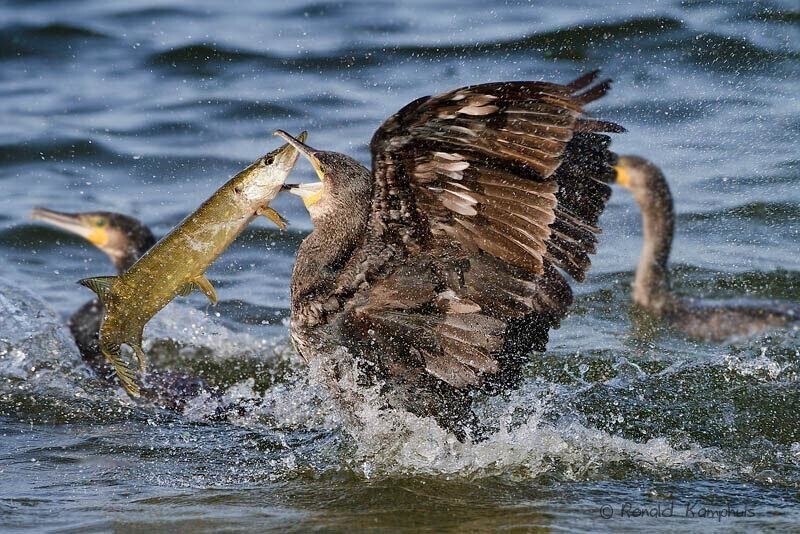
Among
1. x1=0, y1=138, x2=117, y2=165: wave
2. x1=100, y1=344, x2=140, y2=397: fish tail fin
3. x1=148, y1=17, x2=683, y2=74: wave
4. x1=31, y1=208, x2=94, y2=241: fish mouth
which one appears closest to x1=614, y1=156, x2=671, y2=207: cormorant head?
x1=148, y1=17, x2=683, y2=74: wave

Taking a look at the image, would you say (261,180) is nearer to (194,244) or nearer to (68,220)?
(194,244)

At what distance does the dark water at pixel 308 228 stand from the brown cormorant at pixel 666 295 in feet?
0.57

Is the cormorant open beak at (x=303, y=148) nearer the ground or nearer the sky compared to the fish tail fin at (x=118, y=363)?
nearer the sky

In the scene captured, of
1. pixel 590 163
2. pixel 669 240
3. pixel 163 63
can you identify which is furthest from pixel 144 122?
pixel 590 163

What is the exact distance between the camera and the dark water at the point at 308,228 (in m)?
4.47

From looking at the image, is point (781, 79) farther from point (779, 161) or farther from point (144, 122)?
point (144, 122)

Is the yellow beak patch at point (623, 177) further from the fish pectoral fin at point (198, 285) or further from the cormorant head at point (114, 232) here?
the fish pectoral fin at point (198, 285)

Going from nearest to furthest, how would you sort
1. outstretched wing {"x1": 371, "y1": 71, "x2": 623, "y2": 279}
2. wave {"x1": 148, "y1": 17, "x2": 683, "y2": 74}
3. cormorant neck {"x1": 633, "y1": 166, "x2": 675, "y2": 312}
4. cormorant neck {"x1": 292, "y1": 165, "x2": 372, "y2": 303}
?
outstretched wing {"x1": 371, "y1": 71, "x2": 623, "y2": 279} → cormorant neck {"x1": 292, "y1": 165, "x2": 372, "y2": 303} → cormorant neck {"x1": 633, "y1": 166, "x2": 675, "y2": 312} → wave {"x1": 148, "y1": 17, "x2": 683, "y2": 74}

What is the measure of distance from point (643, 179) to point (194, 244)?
441 centimetres

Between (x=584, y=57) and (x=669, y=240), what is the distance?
106 inches

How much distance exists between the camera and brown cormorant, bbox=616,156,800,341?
23.0 ft

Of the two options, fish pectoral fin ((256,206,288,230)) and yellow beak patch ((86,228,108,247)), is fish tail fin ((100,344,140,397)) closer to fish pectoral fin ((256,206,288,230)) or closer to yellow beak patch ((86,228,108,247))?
fish pectoral fin ((256,206,288,230))

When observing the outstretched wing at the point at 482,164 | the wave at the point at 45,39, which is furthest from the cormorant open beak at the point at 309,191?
the wave at the point at 45,39

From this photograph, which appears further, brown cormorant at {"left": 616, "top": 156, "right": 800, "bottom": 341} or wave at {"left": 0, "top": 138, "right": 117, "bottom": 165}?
wave at {"left": 0, "top": 138, "right": 117, "bottom": 165}
